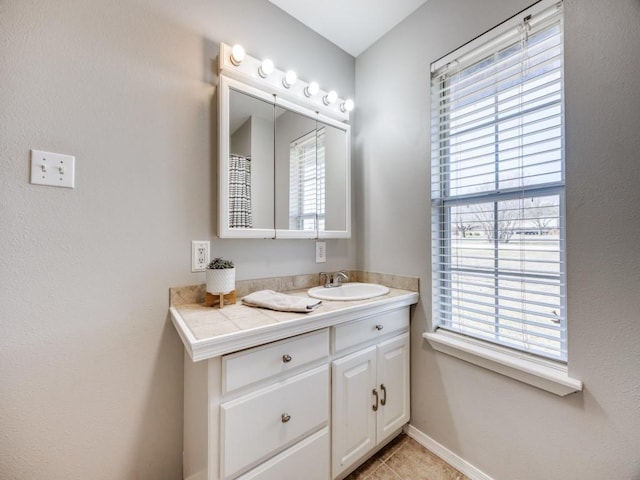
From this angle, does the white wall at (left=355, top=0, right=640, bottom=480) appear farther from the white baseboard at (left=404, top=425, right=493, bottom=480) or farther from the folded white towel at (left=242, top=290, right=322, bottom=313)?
the folded white towel at (left=242, top=290, right=322, bottom=313)

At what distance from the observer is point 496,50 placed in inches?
48.5

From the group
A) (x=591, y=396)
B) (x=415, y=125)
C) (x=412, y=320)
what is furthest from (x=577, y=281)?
(x=415, y=125)

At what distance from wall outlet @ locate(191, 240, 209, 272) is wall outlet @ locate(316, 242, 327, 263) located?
2.25 feet

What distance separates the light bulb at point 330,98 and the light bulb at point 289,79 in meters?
0.25

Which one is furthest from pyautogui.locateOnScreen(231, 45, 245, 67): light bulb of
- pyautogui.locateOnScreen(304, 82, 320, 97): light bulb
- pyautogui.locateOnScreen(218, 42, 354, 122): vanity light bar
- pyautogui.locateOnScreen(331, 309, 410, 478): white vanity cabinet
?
pyautogui.locateOnScreen(331, 309, 410, 478): white vanity cabinet

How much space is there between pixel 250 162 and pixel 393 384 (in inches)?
55.4

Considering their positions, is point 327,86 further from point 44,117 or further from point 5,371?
point 5,371

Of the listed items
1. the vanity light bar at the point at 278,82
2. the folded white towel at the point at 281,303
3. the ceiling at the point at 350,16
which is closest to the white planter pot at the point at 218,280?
the folded white towel at the point at 281,303

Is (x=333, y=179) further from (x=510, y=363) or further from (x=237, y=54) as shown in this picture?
(x=510, y=363)

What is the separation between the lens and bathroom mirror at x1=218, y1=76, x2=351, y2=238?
1.29 m

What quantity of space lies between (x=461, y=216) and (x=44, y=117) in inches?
70.7

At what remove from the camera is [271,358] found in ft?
3.15

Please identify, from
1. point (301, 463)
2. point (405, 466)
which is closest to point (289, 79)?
point (301, 463)

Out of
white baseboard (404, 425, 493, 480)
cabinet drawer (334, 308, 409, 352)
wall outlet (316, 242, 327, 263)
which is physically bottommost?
white baseboard (404, 425, 493, 480)
